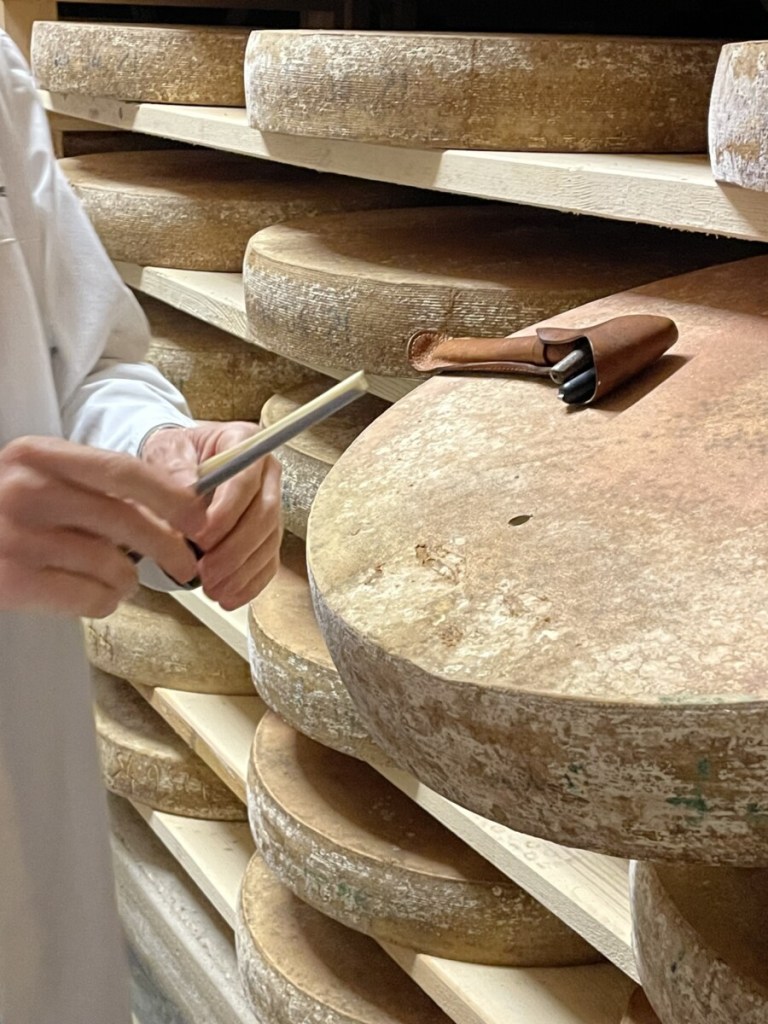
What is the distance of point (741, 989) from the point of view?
0.77 m

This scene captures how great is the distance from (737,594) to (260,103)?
960mm

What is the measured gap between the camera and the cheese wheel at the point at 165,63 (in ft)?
6.20

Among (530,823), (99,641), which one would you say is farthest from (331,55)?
(99,641)

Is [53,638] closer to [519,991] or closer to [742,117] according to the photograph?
[519,991]

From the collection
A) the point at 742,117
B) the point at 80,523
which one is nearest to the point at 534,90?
the point at 742,117

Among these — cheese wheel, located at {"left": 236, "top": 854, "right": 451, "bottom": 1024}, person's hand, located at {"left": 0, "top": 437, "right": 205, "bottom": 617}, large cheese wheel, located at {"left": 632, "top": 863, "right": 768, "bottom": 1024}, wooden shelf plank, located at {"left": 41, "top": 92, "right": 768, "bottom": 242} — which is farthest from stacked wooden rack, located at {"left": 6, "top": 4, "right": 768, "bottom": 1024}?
person's hand, located at {"left": 0, "top": 437, "right": 205, "bottom": 617}

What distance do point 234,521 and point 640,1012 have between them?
0.53 meters

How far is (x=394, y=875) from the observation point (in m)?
1.46

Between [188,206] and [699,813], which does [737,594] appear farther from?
[188,206]

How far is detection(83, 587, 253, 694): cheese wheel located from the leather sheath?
1.29 m

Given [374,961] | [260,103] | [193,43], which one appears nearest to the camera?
[260,103]

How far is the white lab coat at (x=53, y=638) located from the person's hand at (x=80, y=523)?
375 millimetres

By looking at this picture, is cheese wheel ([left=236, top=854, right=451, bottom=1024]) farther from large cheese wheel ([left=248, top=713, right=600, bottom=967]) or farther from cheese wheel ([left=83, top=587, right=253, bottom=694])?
cheese wheel ([left=83, top=587, right=253, bottom=694])

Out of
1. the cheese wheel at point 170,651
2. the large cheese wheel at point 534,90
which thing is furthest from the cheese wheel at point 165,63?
the cheese wheel at point 170,651
